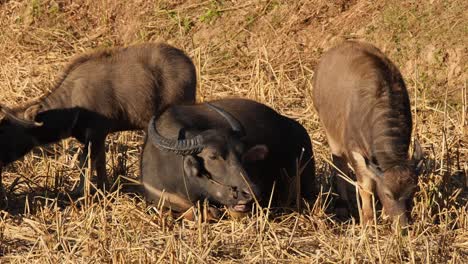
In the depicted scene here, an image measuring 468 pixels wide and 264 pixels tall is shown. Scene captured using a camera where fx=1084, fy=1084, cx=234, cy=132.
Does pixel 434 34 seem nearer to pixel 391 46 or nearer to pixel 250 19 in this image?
pixel 391 46

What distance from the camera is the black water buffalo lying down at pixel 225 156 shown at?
8.80 meters

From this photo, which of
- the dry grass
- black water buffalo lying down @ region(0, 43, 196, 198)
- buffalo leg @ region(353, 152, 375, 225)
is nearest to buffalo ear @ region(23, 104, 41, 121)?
black water buffalo lying down @ region(0, 43, 196, 198)

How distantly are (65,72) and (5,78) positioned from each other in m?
2.97

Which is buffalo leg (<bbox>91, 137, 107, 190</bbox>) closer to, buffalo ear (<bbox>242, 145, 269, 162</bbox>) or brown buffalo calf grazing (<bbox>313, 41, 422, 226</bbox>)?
buffalo ear (<bbox>242, 145, 269, 162</bbox>)

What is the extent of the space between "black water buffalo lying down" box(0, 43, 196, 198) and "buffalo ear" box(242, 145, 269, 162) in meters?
1.84

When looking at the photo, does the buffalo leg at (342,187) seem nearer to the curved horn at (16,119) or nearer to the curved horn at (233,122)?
the curved horn at (233,122)

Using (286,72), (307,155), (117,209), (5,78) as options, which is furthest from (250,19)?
(117,209)

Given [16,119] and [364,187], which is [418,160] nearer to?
[364,187]

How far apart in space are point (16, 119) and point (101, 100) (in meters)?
1.14

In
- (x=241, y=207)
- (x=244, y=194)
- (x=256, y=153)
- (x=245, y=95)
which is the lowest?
(x=245, y=95)

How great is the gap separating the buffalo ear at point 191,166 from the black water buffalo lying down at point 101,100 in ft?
5.30

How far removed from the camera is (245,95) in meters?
13.2

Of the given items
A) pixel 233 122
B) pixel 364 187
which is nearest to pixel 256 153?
pixel 233 122

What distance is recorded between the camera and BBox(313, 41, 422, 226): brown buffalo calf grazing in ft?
27.9
